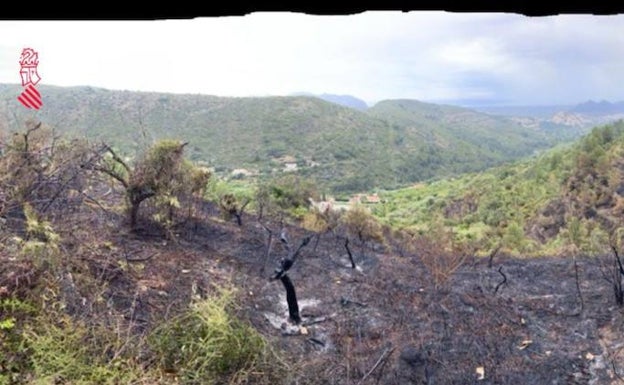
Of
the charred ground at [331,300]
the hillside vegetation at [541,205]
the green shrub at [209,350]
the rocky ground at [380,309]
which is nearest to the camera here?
the green shrub at [209,350]

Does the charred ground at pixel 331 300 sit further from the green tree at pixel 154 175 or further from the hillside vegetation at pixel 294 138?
the hillside vegetation at pixel 294 138

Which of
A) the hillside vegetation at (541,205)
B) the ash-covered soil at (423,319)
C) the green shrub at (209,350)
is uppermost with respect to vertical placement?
the green shrub at (209,350)

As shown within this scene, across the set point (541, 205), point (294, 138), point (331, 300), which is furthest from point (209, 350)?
point (294, 138)

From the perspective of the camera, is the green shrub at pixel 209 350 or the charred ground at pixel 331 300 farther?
the charred ground at pixel 331 300

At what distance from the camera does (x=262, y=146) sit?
40.6 meters

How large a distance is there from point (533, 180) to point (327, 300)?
27.4 m

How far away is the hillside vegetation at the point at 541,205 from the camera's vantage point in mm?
20875

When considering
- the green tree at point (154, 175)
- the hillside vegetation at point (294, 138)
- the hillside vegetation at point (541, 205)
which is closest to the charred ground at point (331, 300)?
the green tree at point (154, 175)

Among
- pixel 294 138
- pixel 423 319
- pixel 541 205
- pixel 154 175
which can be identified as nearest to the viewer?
pixel 423 319

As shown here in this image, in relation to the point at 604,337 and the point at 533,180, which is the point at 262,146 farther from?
the point at 604,337

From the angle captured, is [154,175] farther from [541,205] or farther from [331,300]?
[541,205]

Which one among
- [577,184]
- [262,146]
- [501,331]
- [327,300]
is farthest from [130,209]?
[262,146]

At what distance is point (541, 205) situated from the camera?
26094mm

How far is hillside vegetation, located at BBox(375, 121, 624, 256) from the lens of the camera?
822 inches
